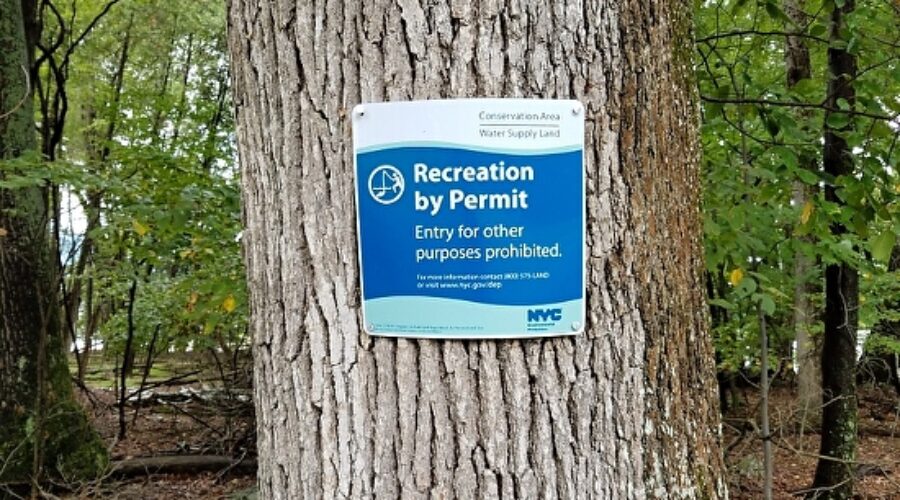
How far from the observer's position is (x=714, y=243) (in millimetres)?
3426

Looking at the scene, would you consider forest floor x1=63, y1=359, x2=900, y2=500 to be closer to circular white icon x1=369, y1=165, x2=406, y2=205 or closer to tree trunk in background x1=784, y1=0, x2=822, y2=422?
tree trunk in background x1=784, y1=0, x2=822, y2=422

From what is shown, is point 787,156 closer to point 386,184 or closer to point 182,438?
point 386,184

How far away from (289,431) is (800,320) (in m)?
7.49

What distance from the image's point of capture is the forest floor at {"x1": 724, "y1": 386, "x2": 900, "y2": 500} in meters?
5.11

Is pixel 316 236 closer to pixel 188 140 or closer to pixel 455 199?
pixel 455 199

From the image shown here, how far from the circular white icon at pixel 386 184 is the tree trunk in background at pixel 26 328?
4.68 m

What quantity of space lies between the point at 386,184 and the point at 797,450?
4.06 meters

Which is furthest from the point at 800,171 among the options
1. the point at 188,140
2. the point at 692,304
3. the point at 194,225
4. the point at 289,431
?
the point at 188,140

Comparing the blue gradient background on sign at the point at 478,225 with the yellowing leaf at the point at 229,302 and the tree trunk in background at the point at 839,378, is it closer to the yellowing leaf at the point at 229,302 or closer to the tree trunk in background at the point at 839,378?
the yellowing leaf at the point at 229,302

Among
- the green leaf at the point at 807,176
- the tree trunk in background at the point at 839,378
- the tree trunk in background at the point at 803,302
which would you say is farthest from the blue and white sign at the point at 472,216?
the tree trunk in background at the point at 839,378

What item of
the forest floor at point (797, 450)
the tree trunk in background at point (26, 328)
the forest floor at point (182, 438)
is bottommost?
the forest floor at point (797, 450)

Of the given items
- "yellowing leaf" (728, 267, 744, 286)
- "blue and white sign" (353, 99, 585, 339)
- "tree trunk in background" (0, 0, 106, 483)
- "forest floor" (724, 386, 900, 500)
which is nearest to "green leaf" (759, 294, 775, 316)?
"yellowing leaf" (728, 267, 744, 286)

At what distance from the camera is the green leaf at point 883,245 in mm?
2857

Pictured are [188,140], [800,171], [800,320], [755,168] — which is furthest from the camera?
[800,320]
